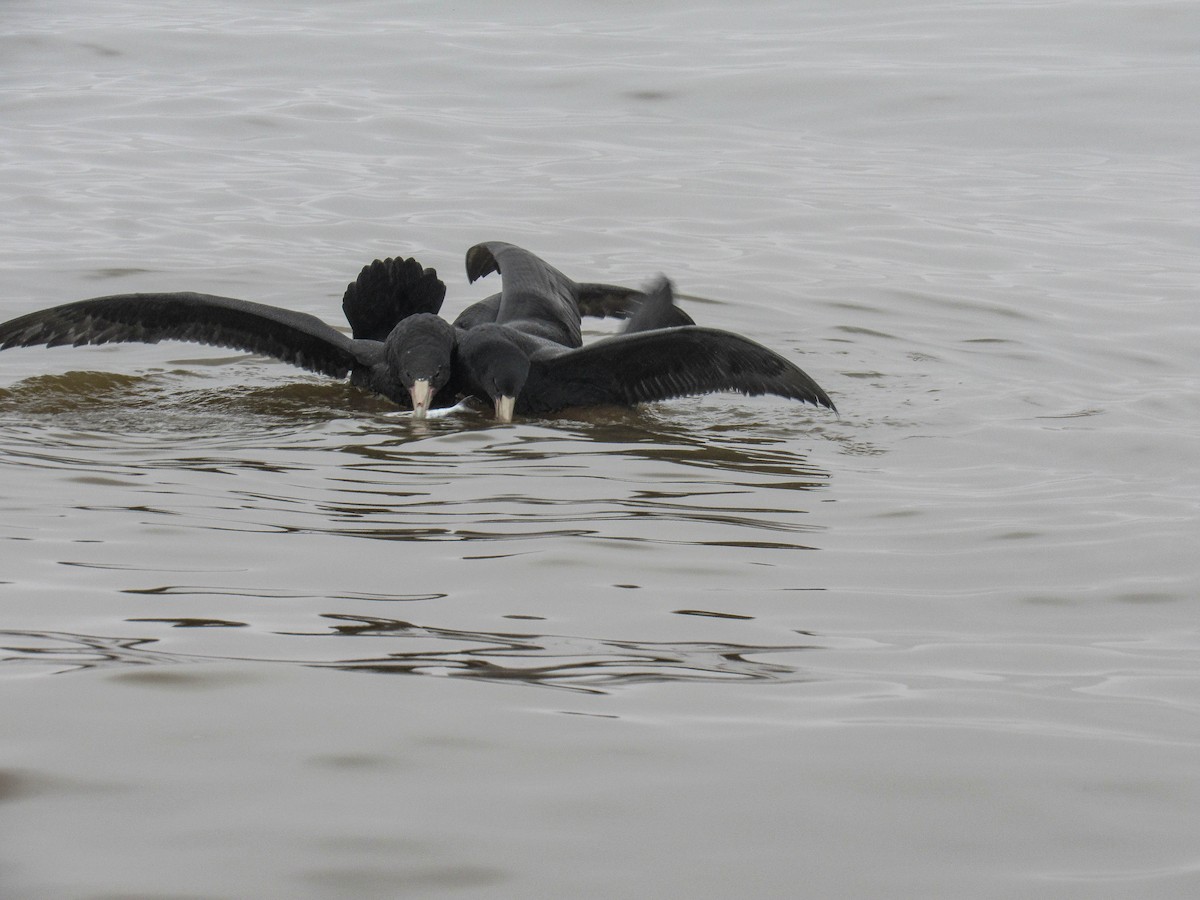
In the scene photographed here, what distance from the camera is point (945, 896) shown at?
8.59 feet

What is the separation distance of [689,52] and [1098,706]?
17.2 m

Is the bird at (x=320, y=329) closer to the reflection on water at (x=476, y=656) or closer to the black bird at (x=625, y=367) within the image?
the black bird at (x=625, y=367)

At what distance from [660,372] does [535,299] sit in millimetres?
1341

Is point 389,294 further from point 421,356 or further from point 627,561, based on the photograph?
point 627,561

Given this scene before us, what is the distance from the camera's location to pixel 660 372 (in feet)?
24.6

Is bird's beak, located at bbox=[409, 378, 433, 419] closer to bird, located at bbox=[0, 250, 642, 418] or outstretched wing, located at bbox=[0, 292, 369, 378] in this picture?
bird, located at bbox=[0, 250, 642, 418]

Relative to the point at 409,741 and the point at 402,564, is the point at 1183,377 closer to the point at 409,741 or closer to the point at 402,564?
the point at 402,564

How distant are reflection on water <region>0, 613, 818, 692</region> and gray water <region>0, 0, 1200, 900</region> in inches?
0.6

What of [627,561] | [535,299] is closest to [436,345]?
[535,299]

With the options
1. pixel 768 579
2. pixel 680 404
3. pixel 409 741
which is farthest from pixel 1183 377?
pixel 409 741

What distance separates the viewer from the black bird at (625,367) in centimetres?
714

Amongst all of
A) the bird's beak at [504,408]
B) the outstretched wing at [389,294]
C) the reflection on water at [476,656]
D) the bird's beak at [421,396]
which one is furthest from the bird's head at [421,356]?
the reflection on water at [476,656]

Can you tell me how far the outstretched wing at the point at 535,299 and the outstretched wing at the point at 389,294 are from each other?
0.44m

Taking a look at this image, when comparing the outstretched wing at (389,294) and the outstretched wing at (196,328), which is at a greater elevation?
the outstretched wing at (389,294)
